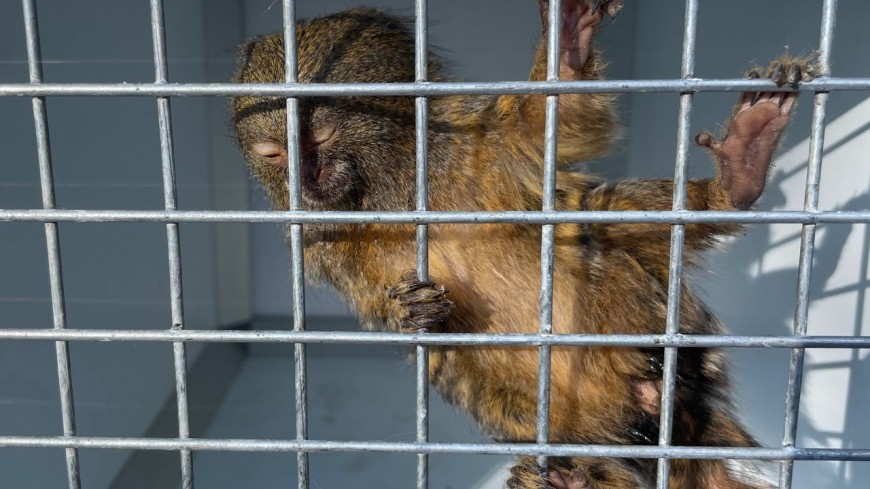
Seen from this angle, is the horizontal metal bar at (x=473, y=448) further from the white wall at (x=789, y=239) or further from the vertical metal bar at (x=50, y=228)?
the white wall at (x=789, y=239)

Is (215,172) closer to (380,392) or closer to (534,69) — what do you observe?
(380,392)

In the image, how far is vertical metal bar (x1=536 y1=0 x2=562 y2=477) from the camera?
723mm

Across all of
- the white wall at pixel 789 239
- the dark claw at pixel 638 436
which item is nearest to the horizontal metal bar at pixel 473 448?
the dark claw at pixel 638 436

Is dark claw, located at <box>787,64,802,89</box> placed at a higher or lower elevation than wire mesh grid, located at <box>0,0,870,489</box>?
higher

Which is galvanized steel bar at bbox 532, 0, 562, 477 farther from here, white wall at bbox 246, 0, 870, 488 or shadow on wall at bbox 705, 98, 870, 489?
shadow on wall at bbox 705, 98, 870, 489

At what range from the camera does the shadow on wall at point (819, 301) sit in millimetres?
1802

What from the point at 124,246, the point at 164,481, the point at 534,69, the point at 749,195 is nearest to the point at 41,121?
the point at 534,69

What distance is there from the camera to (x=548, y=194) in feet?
2.45

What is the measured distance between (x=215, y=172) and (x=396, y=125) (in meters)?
2.06

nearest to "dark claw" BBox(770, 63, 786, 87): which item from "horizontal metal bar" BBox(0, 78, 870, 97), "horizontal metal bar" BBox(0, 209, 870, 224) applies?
"horizontal metal bar" BBox(0, 78, 870, 97)

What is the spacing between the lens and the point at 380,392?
121 inches

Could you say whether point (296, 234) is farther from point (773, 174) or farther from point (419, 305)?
point (773, 174)

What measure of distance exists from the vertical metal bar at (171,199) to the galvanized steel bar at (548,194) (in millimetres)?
407

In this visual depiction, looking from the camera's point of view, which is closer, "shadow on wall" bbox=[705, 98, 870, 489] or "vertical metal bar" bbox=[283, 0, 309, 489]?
"vertical metal bar" bbox=[283, 0, 309, 489]
